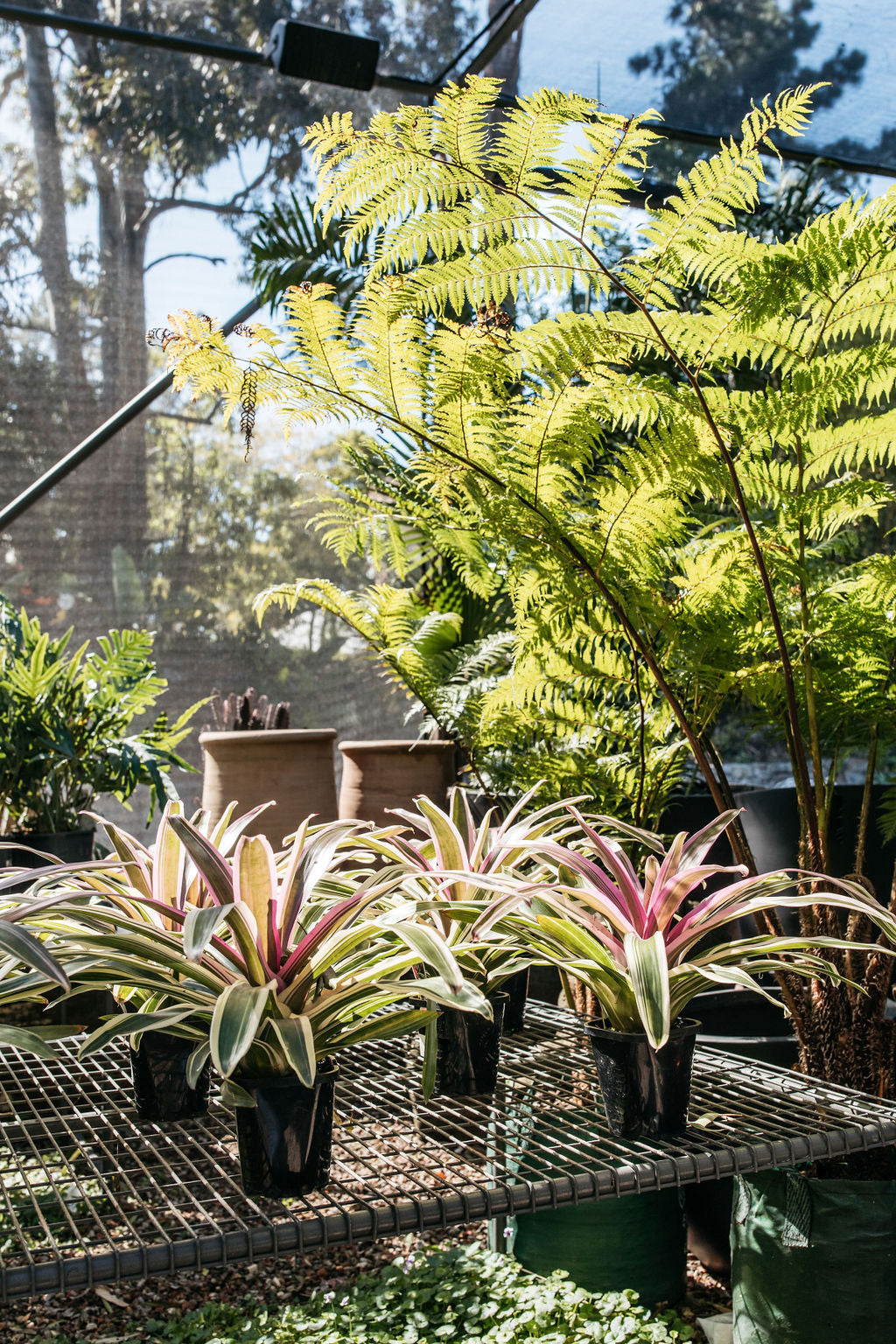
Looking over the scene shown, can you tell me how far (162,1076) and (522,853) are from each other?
44 cm

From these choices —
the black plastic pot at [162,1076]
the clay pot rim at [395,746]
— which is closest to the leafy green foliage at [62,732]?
the clay pot rim at [395,746]

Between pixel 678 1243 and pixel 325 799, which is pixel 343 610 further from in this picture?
pixel 678 1243

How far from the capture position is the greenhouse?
848 mm

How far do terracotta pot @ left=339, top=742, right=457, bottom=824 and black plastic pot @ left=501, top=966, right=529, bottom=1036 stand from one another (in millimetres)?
1209

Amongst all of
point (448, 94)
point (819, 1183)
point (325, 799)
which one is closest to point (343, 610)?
point (325, 799)

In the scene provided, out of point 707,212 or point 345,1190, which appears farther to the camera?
point 707,212

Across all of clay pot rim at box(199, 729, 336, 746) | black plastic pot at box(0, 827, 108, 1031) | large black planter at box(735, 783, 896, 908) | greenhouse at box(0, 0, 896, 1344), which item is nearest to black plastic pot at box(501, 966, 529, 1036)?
greenhouse at box(0, 0, 896, 1344)

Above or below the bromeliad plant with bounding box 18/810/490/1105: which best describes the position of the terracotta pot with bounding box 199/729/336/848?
above

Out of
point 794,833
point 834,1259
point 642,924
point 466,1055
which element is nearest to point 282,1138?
point 466,1055

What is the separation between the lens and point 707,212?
1075 millimetres

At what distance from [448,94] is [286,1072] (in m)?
0.94

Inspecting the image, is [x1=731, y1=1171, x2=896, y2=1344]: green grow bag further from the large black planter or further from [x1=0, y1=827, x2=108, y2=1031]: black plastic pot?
[x1=0, y1=827, x2=108, y2=1031]: black plastic pot

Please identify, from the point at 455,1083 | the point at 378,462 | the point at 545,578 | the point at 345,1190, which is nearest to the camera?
the point at 345,1190

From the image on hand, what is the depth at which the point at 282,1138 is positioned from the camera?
78 cm
